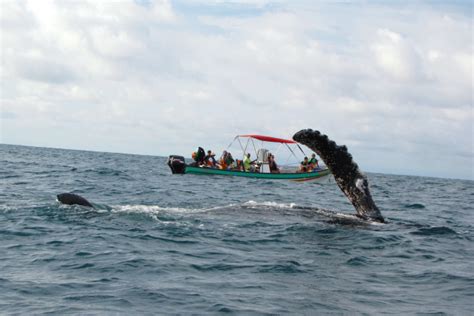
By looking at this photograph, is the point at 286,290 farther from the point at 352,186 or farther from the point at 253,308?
the point at 352,186

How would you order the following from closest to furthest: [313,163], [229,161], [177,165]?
[177,165], [229,161], [313,163]

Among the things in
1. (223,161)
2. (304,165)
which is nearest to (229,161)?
(223,161)

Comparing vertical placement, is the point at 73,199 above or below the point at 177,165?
below

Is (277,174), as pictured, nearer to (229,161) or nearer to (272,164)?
(272,164)

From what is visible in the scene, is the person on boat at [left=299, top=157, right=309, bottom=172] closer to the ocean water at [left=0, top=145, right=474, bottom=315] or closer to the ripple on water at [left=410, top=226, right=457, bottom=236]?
the ocean water at [left=0, top=145, right=474, bottom=315]

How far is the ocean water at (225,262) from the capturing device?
22.6ft

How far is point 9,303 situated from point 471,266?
25.4 ft

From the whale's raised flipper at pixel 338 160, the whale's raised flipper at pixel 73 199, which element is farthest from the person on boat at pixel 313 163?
the whale's raised flipper at pixel 73 199

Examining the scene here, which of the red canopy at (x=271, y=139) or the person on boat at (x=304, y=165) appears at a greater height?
the red canopy at (x=271, y=139)

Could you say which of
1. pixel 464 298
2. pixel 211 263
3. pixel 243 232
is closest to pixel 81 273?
pixel 211 263

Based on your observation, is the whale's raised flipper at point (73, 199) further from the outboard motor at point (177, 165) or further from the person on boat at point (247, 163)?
the person on boat at point (247, 163)

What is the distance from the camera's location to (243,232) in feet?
38.5

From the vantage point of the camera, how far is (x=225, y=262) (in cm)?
906

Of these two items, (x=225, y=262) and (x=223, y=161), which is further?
(x=223, y=161)
